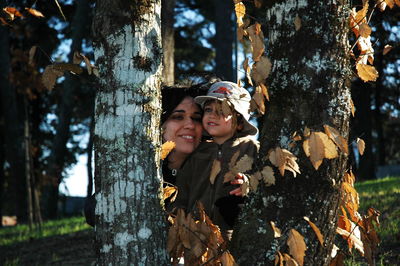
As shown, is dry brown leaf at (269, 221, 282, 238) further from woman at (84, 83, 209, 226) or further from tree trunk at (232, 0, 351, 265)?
woman at (84, 83, 209, 226)

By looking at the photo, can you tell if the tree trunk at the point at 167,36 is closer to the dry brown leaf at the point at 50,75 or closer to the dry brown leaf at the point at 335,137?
the dry brown leaf at the point at 50,75

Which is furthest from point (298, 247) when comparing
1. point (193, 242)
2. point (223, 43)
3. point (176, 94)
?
point (223, 43)

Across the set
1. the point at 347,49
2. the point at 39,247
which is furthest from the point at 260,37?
the point at 39,247

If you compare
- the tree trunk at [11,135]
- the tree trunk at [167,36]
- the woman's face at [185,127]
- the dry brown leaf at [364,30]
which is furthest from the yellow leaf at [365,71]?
the tree trunk at [11,135]

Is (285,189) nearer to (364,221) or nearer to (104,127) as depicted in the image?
(364,221)

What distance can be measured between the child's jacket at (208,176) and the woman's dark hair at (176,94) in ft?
1.29

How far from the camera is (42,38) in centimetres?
1652

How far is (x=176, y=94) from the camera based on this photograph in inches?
175

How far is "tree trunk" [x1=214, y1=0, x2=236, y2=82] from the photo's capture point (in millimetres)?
12664

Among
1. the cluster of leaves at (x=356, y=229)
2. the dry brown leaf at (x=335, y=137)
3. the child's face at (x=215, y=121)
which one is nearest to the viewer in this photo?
the dry brown leaf at (x=335, y=137)

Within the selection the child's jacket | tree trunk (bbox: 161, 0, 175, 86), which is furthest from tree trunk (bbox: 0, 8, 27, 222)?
the child's jacket

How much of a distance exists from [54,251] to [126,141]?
17.3 feet

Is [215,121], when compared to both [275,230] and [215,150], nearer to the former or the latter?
[215,150]

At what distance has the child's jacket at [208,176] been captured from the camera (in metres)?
3.83
